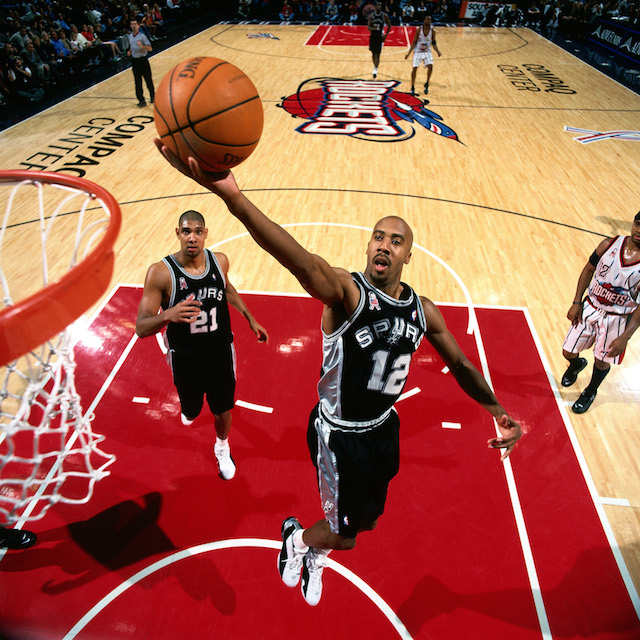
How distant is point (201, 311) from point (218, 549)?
5.48ft

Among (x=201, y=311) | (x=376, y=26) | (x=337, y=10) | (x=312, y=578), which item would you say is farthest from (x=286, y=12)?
(x=312, y=578)

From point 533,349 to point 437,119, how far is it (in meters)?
8.28

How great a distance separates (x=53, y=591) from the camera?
115 inches

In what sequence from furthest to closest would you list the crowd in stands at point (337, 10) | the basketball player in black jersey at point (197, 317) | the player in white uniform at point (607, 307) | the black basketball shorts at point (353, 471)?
the crowd in stands at point (337, 10)
the player in white uniform at point (607, 307)
the basketball player in black jersey at point (197, 317)
the black basketball shorts at point (353, 471)

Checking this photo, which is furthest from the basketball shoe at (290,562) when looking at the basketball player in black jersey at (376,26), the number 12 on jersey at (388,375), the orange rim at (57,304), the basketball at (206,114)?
the basketball player in black jersey at (376,26)

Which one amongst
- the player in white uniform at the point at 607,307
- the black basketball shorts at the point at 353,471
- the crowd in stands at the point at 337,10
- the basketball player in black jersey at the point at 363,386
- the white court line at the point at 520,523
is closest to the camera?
the basketball player in black jersey at the point at 363,386

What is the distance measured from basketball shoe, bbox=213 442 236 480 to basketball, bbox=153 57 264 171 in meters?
2.44

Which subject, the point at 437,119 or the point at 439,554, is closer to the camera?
the point at 439,554

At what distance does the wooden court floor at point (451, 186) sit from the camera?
5.25 metres

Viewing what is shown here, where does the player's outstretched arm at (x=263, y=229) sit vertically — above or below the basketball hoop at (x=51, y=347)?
above

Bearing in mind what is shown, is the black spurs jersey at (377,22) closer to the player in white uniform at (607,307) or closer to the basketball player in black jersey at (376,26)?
the basketball player in black jersey at (376,26)

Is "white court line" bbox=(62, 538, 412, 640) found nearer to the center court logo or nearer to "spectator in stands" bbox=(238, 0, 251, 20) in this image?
the center court logo

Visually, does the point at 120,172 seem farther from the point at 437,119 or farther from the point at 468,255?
the point at 437,119

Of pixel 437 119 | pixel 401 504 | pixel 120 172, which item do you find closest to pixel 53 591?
pixel 401 504
